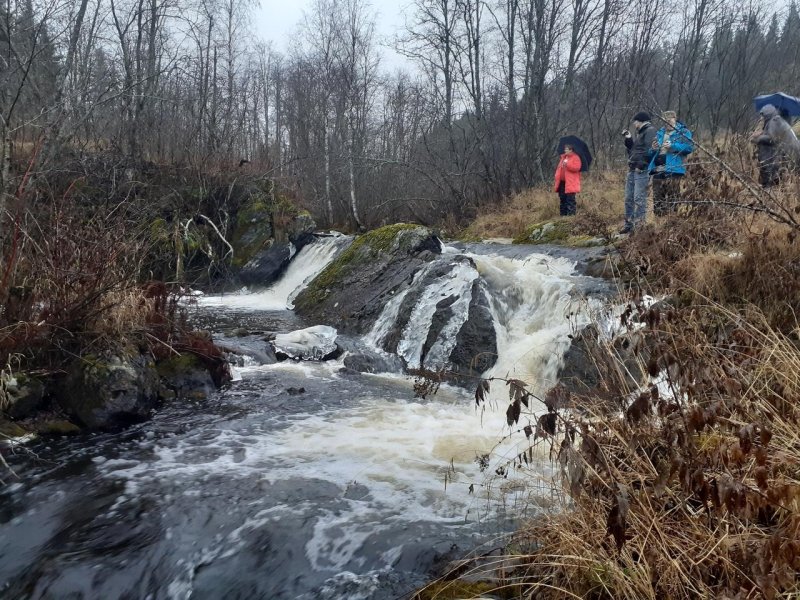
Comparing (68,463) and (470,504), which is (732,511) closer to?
(470,504)

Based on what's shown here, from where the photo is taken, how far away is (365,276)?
10.9 meters

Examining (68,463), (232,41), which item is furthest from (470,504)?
(232,41)

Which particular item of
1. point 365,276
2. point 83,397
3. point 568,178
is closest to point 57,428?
point 83,397

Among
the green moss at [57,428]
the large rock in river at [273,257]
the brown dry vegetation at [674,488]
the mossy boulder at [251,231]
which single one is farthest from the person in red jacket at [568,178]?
the green moss at [57,428]

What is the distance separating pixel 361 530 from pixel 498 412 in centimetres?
269

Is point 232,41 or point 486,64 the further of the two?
point 232,41

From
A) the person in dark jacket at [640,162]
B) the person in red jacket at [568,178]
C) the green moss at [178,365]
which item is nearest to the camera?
the green moss at [178,365]

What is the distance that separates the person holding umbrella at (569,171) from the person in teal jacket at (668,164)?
125 inches

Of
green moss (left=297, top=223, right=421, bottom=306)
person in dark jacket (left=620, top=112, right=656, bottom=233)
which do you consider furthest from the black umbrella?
green moss (left=297, top=223, right=421, bottom=306)

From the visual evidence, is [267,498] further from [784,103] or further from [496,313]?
[784,103]

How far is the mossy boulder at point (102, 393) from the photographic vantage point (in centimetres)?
526

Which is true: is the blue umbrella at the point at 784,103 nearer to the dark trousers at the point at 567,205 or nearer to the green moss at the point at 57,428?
the dark trousers at the point at 567,205

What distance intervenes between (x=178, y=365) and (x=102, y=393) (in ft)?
3.96

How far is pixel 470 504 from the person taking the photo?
3.84 meters
